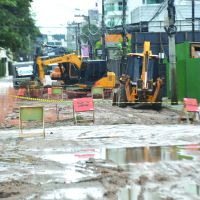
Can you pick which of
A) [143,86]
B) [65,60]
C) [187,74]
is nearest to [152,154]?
[143,86]

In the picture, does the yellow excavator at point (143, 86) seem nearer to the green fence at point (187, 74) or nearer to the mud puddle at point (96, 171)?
the green fence at point (187, 74)

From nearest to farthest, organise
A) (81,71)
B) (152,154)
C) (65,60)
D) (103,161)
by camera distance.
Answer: (103,161), (152,154), (65,60), (81,71)

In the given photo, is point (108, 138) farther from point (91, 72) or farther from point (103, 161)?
point (91, 72)

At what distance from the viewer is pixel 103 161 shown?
1120cm

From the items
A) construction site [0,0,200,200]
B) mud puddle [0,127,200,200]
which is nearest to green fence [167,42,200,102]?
construction site [0,0,200,200]

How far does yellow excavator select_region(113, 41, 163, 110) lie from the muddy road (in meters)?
4.57

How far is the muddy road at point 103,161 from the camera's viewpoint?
27.4 feet

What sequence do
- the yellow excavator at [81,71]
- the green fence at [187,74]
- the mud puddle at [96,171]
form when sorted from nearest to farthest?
the mud puddle at [96,171], the green fence at [187,74], the yellow excavator at [81,71]

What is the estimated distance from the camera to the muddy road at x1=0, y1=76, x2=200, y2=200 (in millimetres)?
8359

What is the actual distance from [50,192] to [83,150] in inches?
184

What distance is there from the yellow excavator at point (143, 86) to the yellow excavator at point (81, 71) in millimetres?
10832

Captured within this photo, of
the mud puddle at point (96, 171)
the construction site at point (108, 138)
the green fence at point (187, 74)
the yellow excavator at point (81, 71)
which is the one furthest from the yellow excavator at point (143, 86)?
the yellow excavator at point (81, 71)

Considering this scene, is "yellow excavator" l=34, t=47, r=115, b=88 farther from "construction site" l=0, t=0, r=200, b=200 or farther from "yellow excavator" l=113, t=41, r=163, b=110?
"yellow excavator" l=113, t=41, r=163, b=110

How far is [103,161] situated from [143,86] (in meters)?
13.3
